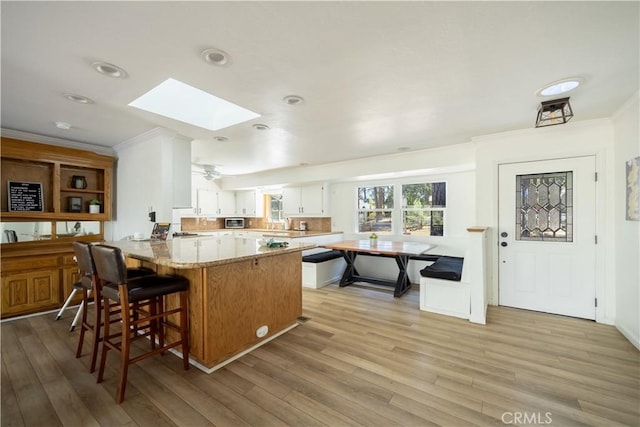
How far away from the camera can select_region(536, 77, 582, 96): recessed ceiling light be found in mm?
2107

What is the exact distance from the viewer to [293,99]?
Answer: 7.96ft

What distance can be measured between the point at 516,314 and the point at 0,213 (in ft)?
21.0

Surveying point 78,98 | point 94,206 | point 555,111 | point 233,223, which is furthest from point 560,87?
point 233,223

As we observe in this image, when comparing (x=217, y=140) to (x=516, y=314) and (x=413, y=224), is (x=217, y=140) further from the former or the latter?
(x=516, y=314)

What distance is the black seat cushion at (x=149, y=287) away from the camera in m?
1.89

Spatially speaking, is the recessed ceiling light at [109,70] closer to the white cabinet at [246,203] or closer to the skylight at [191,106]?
the skylight at [191,106]

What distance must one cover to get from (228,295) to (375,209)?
3.94 m

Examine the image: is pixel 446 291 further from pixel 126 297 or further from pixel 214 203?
pixel 214 203

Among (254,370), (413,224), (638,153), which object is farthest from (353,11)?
(413,224)

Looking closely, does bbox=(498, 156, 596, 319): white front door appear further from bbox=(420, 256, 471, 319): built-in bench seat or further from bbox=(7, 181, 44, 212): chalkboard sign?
bbox=(7, 181, 44, 212): chalkboard sign

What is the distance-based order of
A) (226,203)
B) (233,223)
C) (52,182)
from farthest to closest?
(233,223)
(226,203)
(52,182)

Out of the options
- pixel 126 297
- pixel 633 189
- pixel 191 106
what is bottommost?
pixel 126 297

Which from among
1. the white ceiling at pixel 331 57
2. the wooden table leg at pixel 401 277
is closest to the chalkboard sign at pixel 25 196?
the white ceiling at pixel 331 57

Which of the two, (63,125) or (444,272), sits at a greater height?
(63,125)
